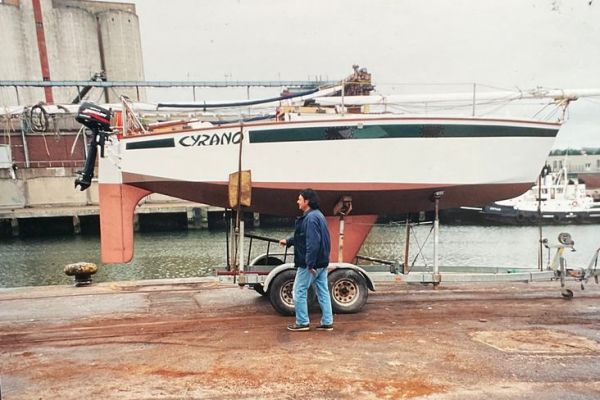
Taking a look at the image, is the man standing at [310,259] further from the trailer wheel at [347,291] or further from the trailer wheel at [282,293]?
the trailer wheel at [347,291]

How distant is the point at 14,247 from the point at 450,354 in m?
31.4

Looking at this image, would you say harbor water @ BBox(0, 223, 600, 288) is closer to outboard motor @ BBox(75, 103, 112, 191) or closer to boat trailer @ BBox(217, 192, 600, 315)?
boat trailer @ BBox(217, 192, 600, 315)

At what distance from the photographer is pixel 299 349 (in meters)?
5.04

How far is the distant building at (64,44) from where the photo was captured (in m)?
48.4

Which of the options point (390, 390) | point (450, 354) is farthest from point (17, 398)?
point (450, 354)

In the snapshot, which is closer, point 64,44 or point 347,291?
point 347,291

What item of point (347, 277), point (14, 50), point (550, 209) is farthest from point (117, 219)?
point (14, 50)

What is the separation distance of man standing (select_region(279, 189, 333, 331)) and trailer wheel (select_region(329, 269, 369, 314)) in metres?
0.86

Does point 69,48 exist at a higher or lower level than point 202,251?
higher

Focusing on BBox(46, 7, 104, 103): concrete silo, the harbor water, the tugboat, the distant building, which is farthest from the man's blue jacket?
BBox(46, 7, 104, 103): concrete silo

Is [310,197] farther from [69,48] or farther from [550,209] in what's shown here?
[69,48]

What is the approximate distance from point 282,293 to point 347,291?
3.12ft

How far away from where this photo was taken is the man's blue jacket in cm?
555

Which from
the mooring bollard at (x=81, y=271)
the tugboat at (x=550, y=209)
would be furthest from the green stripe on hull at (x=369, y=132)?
the tugboat at (x=550, y=209)
